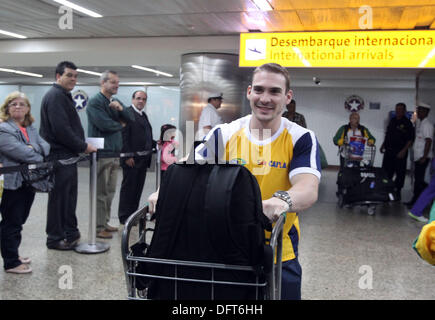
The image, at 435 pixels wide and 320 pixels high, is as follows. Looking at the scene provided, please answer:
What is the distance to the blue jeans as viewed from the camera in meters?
1.79

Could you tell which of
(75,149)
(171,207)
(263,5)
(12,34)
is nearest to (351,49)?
(263,5)

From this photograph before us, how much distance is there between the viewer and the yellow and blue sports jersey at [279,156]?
172 centimetres

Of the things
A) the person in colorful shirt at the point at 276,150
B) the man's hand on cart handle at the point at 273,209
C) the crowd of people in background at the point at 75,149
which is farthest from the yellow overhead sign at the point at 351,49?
the man's hand on cart handle at the point at 273,209

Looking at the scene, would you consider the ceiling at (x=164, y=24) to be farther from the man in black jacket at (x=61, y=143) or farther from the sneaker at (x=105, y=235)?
the sneaker at (x=105, y=235)

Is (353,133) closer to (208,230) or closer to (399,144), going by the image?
(399,144)

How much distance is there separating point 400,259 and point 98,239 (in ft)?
11.1

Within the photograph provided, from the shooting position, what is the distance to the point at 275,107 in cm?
170

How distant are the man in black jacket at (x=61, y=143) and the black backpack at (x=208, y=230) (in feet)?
11.2

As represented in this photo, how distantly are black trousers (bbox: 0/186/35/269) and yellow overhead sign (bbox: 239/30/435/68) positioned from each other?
374cm

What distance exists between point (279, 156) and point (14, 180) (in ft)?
9.02

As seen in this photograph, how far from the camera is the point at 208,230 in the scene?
4.11 feet

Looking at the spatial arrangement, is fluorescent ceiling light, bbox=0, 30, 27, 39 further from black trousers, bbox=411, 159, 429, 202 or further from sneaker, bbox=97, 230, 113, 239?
black trousers, bbox=411, 159, 429, 202

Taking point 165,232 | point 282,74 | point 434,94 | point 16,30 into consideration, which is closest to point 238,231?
point 165,232

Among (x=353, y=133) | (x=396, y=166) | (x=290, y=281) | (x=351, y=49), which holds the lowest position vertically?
(x=290, y=281)
